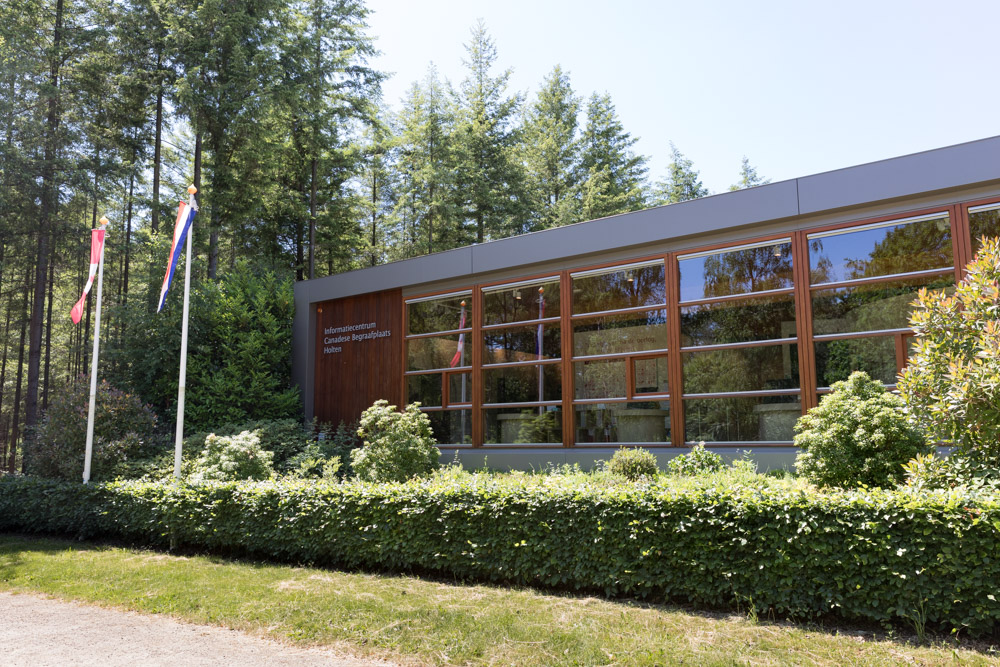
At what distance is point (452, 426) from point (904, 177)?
8007 millimetres

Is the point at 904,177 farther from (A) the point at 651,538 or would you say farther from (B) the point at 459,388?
(B) the point at 459,388

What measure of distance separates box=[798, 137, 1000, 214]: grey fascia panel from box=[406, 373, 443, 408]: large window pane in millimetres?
6928

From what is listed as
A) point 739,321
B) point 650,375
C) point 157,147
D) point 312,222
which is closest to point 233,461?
point 650,375

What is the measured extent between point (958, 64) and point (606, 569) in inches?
442

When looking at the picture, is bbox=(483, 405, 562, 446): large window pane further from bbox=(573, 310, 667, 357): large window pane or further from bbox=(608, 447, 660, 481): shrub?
bbox=(608, 447, 660, 481): shrub

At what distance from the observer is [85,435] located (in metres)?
11.4

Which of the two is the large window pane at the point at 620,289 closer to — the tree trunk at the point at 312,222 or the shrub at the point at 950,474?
the shrub at the point at 950,474

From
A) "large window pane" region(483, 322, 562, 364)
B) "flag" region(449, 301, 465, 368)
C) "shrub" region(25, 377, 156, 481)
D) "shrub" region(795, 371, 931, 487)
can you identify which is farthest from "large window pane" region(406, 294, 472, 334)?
"shrub" region(795, 371, 931, 487)

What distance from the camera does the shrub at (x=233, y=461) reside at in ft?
29.3

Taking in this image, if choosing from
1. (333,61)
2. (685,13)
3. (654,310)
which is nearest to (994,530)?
(654,310)

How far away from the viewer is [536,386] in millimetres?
11211

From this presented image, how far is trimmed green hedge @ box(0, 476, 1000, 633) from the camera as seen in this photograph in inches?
172

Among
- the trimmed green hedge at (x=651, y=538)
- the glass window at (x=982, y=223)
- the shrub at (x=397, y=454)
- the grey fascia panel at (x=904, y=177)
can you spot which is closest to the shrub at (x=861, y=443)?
the trimmed green hedge at (x=651, y=538)

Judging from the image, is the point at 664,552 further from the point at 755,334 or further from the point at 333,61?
the point at 333,61
